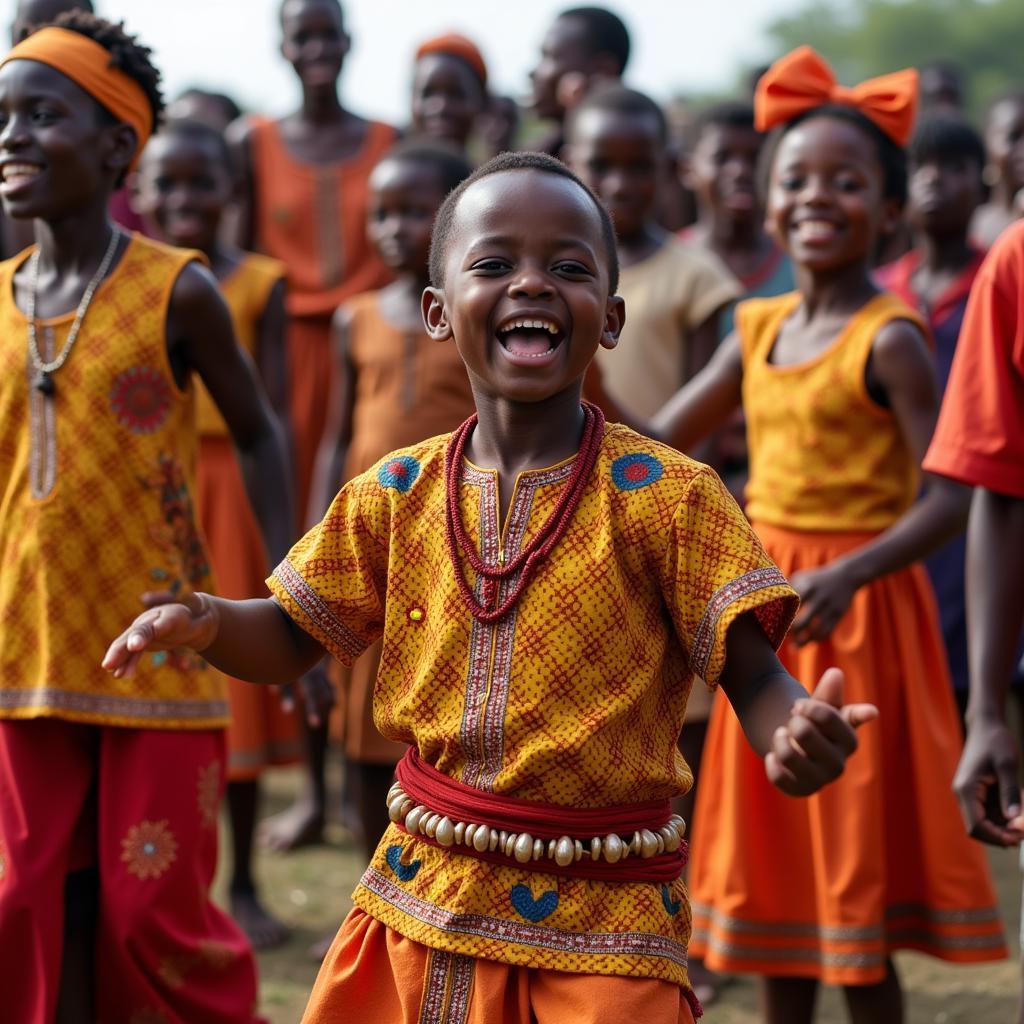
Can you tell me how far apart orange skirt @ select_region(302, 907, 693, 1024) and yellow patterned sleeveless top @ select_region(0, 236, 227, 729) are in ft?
3.57

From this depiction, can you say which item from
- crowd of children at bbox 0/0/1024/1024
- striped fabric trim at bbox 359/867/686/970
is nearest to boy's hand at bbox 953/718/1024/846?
crowd of children at bbox 0/0/1024/1024

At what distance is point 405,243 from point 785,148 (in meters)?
1.28

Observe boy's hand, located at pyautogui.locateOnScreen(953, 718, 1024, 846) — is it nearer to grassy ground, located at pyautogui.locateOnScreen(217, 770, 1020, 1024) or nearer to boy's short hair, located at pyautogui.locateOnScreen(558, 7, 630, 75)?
grassy ground, located at pyautogui.locateOnScreen(217, 770, 1020, 1024)

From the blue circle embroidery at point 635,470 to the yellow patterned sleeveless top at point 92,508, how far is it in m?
1.33

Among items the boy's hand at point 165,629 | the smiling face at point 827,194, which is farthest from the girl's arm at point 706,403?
the boy's hand at point 165,629

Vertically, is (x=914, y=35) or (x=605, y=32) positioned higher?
(x=914, y=35)

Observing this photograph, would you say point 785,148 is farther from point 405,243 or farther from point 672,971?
point 672,971

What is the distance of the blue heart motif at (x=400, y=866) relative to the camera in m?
2.47

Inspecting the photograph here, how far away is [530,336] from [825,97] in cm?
204

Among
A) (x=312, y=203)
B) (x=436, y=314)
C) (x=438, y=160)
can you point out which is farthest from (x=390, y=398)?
(x=436, y=314)

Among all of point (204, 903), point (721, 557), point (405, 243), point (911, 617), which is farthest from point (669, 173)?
point (721, 557)

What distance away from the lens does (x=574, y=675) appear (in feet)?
7.82

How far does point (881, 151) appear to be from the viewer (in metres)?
4.12

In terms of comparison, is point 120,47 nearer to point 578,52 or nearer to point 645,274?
point 645,274
